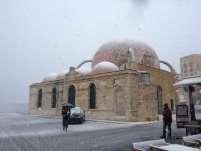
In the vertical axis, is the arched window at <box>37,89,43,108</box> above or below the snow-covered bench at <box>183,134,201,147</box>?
above

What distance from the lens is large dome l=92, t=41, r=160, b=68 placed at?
30.3 m

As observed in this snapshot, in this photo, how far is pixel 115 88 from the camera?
2298 centimetres

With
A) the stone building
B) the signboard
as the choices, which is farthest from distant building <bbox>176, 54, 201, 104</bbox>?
the stone building

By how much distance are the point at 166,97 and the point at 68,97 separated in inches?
470

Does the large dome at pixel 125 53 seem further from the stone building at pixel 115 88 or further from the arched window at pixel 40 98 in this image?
the arched window at pixel 40 98

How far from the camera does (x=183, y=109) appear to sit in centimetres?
1212

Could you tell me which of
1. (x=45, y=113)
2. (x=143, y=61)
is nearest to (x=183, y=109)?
(x=143, y=61)

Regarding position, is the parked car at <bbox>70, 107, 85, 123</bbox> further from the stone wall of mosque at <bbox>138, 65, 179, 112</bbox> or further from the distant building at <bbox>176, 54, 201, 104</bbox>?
the distant building at <bbox>176, 54, 201, 104</bbox>

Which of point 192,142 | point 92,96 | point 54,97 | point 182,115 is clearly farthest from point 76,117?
point 192,142

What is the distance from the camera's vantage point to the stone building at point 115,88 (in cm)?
2186

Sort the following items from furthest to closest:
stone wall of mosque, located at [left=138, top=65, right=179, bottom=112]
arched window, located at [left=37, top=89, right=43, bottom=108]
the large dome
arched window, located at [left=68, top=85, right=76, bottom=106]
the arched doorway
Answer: arched window, located at [left=37, top=89, right=43, bottom=108] → the large dome → arched window, located at [left=68, top=85, right=76, bottom=106] → stone wall of mosque, located at [left=138, top=65, right=179, bottom=112] → the arched doorway

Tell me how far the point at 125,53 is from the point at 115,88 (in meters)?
8.78

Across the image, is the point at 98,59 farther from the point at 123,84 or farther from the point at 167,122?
the point at 167,122

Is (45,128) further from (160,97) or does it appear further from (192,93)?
(160,97)
